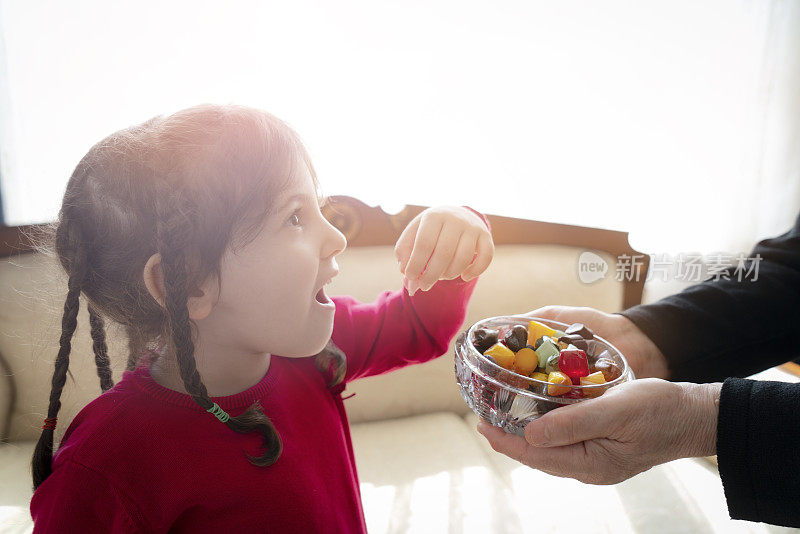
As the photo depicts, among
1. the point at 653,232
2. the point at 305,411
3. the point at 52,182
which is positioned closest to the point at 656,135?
the point at 653,232

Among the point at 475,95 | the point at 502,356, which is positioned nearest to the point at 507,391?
the point at 502,356

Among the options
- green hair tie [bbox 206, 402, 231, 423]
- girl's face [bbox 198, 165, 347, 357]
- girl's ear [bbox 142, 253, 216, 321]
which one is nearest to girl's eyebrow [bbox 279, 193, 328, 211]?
girl's face [bbox 198, 165, 347, 357]

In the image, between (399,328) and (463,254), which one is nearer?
(463,254)

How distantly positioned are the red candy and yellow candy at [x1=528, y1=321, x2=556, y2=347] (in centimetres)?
9

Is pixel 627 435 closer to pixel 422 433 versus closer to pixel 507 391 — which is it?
pixel 507 391

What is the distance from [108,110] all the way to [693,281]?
2322 millimetres

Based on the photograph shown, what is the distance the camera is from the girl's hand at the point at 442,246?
27.0 inches

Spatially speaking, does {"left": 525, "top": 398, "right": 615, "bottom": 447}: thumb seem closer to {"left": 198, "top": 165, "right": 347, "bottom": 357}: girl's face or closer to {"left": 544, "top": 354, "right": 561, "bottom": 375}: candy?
{"left": 544, "top": 354, "right": 561, "bottom": 375}: candy

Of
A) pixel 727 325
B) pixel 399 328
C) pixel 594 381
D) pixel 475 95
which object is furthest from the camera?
Result: pixel 475 95

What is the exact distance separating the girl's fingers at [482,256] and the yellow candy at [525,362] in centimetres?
16

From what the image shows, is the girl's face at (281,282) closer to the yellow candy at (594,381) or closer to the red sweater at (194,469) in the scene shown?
the red sweater at (194,469)

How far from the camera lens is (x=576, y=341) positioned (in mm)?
668

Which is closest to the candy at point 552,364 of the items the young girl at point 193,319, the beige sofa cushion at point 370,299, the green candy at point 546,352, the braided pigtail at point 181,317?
the green candy at point 546,352

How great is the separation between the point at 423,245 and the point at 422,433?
0.92 metres
